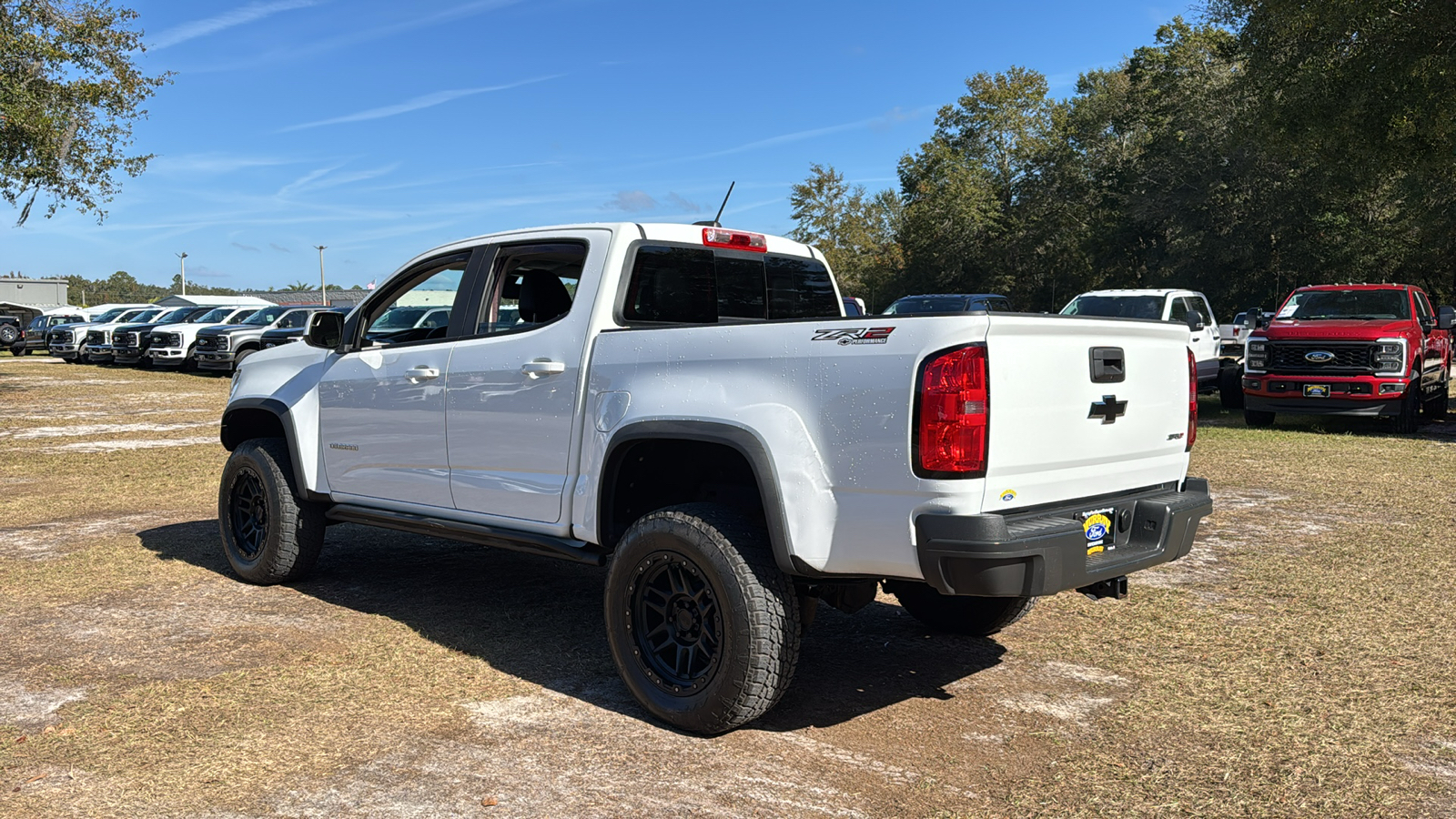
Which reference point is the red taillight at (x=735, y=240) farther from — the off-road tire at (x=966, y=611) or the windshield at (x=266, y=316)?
the windshield at (x=266, y=316)

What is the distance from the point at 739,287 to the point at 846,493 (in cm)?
181

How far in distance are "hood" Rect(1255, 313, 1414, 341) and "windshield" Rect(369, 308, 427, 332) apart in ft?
41.3

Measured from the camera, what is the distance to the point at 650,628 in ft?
14.4

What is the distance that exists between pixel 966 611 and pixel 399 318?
3.25m

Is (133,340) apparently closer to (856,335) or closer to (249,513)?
(249,513)

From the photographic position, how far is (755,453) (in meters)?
3.93

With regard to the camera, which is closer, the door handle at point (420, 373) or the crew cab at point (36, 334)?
the door handle at point (420, 373)

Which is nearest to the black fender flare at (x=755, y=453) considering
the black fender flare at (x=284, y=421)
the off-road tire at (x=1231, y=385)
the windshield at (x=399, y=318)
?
the windshield at (x=399, y=318)

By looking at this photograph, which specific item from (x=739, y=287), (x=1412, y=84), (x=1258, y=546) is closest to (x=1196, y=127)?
(x=1412, y=84)

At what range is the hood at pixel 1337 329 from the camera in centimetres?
1411

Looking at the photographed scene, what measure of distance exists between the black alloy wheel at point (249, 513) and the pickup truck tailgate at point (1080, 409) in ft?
14.4

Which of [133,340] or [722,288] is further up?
[722,288]

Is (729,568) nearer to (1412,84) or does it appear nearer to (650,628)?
(650,628)

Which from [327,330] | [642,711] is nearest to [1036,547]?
[642,711]
